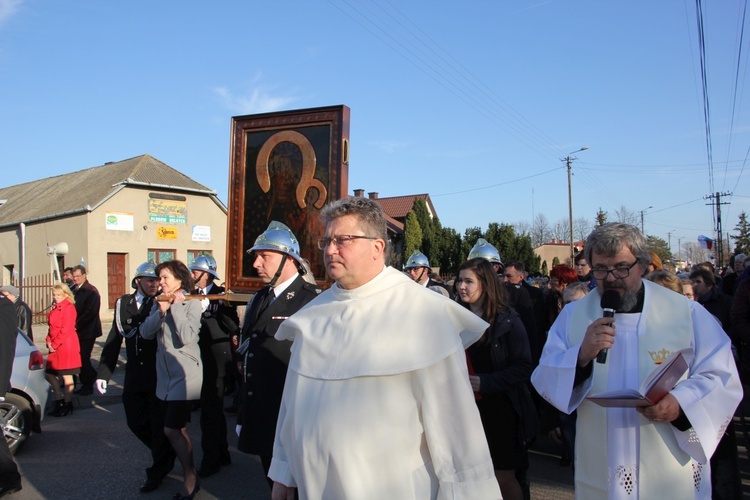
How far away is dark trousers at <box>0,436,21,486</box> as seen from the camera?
4887mm

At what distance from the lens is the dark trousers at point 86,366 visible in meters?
10.0

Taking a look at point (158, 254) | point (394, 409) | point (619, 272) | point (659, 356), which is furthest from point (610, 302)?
point (158, 254)

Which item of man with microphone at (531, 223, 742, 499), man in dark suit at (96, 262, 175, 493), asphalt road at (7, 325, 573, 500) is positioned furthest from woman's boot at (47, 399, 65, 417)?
man with microphone at (531, 223, 742, 499)

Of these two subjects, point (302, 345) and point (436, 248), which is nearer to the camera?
point (302, 345)

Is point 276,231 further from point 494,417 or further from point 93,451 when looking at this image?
point 93,451

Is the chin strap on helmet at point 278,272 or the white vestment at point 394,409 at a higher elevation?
the chin strap on helmet at point 278,272

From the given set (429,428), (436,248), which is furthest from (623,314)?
(436,248)

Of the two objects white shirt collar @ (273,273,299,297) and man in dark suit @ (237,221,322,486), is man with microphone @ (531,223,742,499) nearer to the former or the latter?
man in dark suit @ (237,221,322,486)

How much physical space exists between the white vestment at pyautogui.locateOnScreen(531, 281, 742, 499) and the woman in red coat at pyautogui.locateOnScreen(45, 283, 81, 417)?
8.12 metres

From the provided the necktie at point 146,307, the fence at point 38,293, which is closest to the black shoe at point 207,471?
the necktie at point 146,307

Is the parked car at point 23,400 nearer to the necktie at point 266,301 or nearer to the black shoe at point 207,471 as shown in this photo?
the black shoe at point 207,471

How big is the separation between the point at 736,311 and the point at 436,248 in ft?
89.8

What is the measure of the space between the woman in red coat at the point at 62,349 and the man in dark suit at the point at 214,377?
13.0 ft

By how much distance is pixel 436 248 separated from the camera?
1308 inches
